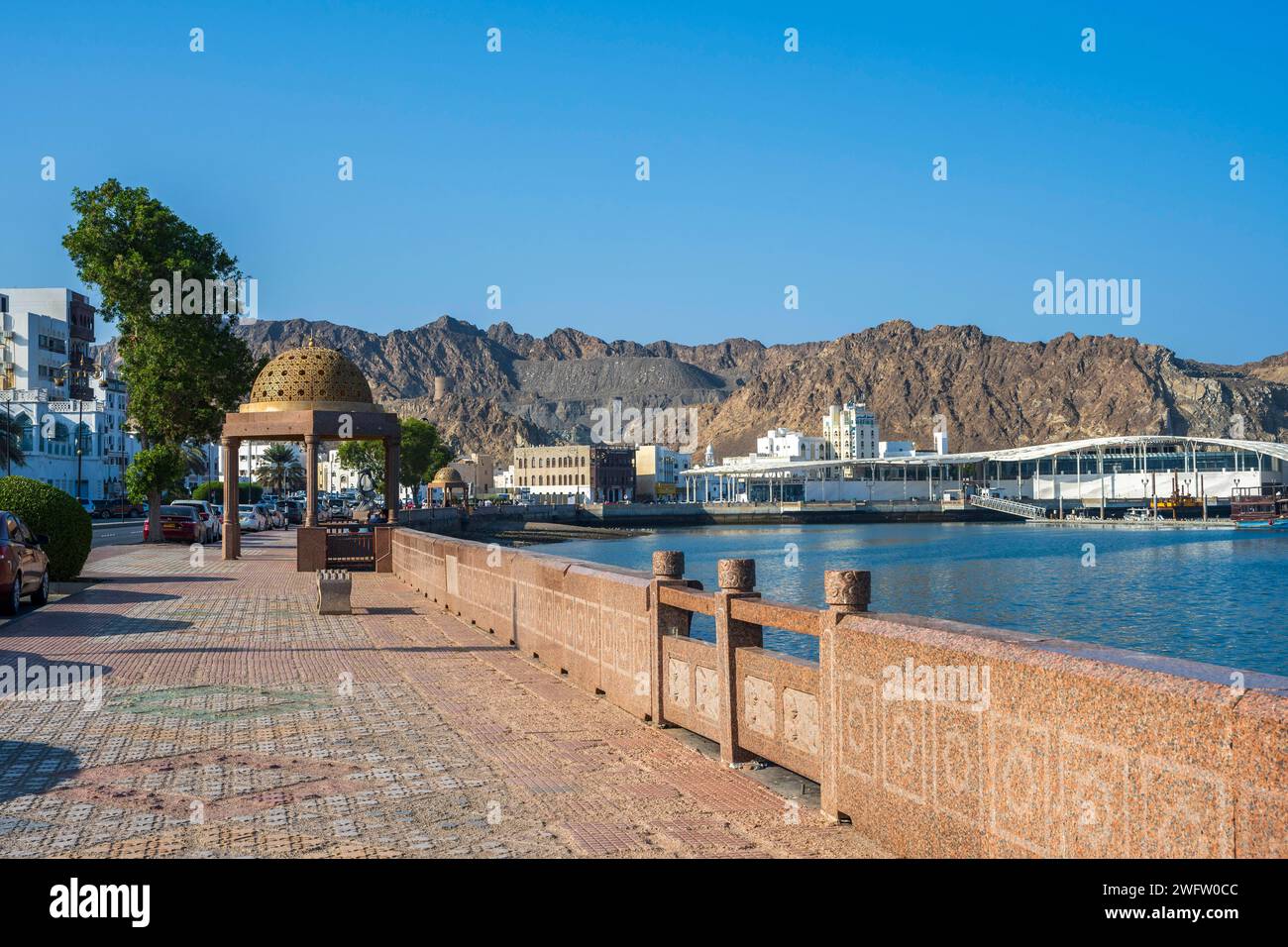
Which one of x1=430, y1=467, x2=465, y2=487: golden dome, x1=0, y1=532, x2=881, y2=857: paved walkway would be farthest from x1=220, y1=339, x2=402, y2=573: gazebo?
x1=430, y1=467, x2=465, y2=487: golden dome

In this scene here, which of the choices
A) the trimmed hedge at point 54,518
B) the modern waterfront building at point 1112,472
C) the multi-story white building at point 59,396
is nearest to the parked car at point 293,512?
the multi-story white building at point 59,396

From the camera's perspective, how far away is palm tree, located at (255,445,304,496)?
142 meters

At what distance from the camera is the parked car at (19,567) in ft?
65.6

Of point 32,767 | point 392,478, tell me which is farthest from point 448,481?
point 32,767

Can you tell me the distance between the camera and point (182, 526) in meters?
47.3

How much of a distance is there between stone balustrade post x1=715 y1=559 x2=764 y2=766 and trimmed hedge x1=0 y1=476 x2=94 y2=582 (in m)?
19.6

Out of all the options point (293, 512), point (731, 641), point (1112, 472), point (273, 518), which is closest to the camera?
point (731, 641)

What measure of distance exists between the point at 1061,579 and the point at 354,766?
59.0 metres

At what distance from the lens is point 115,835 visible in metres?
7.21

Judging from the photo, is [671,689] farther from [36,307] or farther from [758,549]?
[36,307]

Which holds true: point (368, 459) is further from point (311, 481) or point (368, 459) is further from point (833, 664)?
point (833, 664)

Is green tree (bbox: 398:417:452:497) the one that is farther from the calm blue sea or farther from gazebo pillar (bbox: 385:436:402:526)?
gazebo pillar (bbox: 385:436:402:526)

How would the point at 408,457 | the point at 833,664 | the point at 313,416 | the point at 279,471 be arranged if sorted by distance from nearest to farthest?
the point at 833,664
the point at 313,416
the point at 408,457
the point at 279,471
